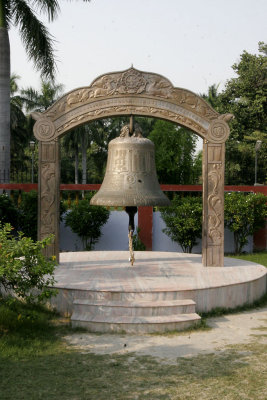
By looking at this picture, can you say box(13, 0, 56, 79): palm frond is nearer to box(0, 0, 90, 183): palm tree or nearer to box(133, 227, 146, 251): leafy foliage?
box(0, 0, 90, 183): palm tree

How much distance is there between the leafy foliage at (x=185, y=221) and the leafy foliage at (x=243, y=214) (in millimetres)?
844

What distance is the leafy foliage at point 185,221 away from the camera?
42.5 feet

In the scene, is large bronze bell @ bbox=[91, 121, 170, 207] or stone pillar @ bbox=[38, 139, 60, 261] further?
stone pillar @ bbox=[38, 139, 60, 261]

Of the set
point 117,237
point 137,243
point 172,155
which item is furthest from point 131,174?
point 172,155

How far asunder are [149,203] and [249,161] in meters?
22.5

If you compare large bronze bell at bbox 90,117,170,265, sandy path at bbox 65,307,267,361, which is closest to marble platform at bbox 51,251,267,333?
sandy path at bbox 65,307,267,361

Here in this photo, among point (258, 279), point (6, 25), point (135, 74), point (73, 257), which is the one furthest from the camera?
point (6, 25)

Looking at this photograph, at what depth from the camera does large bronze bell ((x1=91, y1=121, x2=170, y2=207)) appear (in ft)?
24.3

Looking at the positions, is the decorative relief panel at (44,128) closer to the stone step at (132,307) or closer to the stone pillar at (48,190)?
the stone pillar at (48,190)

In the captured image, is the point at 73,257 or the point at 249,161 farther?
the point at 249,161

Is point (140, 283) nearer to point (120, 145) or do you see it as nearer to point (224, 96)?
point (120, 145)

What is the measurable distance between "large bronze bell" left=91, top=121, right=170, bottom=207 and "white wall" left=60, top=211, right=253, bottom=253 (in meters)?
5.56

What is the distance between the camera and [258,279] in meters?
7.67

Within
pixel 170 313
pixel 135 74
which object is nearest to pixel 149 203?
pixel 170 313
